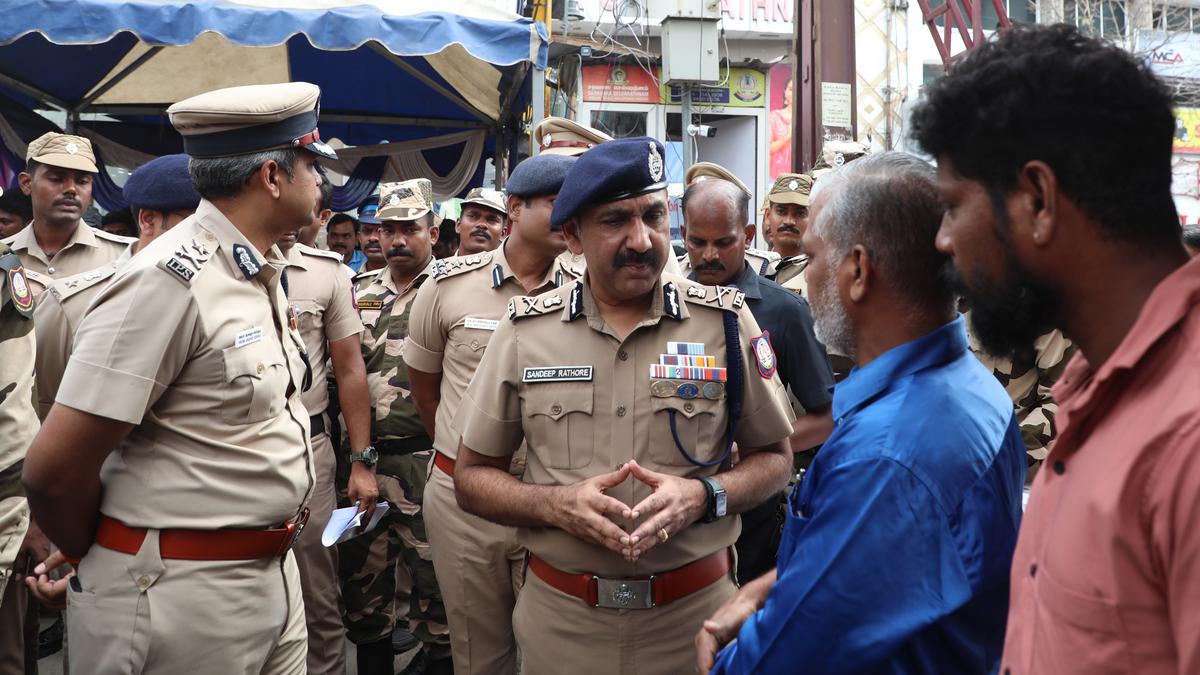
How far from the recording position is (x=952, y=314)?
167 cm

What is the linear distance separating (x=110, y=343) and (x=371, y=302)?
11.5 feet

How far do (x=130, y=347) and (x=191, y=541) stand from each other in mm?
515

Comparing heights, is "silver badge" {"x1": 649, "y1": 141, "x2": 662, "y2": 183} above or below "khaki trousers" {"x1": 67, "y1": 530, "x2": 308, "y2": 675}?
above

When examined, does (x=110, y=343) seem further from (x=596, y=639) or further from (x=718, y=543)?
(x=718, y=543)

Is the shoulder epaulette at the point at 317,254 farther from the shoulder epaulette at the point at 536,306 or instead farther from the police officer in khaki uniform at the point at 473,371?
the shoulder epaulette at the point at 536,306

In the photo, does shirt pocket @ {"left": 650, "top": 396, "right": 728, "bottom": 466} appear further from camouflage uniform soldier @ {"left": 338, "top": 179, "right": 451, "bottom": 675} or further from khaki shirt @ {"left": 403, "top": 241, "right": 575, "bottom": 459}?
camouflage uniform soldier @ {"left": 338, "top": 179, "right": 451, "bottom": 675}

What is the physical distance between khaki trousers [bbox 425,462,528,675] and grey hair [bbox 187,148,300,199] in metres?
1.65

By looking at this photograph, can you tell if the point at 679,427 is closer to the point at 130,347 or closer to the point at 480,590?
the point at 130,347

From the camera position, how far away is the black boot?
4.79 meters

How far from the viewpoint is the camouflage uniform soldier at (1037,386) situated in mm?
3367

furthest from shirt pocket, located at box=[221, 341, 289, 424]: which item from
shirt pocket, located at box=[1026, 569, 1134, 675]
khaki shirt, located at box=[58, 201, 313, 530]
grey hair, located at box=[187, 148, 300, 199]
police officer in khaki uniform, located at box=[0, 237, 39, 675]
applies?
shirt pocket, located at box=[1026, 569, 1134, 675]

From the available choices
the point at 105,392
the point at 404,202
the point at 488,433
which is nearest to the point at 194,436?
the point at 105,392

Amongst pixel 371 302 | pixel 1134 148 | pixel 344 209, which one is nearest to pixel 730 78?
pixel 344 209

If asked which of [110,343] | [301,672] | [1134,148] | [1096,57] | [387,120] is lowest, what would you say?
[301,672]
